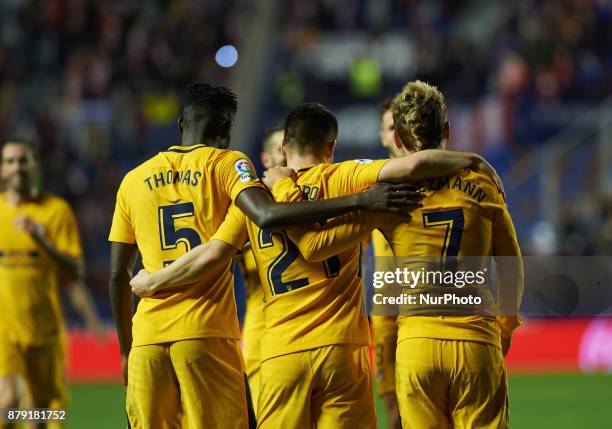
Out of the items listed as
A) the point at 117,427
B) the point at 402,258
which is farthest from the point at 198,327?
the point at 117,427

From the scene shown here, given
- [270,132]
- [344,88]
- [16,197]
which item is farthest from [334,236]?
[344,88]

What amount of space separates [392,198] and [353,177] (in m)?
0.29

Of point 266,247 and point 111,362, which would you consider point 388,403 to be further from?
→ point 111,362

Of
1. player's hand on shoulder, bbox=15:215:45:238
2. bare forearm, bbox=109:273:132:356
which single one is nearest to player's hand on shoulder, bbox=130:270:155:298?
bare forearm, bbox=109:273:132:356

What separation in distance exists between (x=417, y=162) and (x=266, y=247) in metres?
0.85

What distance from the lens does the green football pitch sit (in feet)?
35.3

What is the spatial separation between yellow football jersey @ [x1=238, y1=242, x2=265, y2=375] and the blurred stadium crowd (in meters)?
10.1

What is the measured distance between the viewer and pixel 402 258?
488 cm

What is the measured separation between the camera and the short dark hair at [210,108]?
5328mm

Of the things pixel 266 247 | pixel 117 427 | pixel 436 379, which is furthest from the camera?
pixel 117 427

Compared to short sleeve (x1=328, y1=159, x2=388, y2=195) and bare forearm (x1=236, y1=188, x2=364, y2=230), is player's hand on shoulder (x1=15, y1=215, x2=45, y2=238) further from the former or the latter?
short sleeve (x1=328, y1=159, x2=388, y2=195)

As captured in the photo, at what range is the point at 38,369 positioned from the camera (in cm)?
759

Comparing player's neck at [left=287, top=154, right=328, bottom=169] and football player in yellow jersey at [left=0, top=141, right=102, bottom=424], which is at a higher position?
player's neck at [left=287, top=154, right=328, bottom=169]

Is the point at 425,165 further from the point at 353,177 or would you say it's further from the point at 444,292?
the point at 444,292
